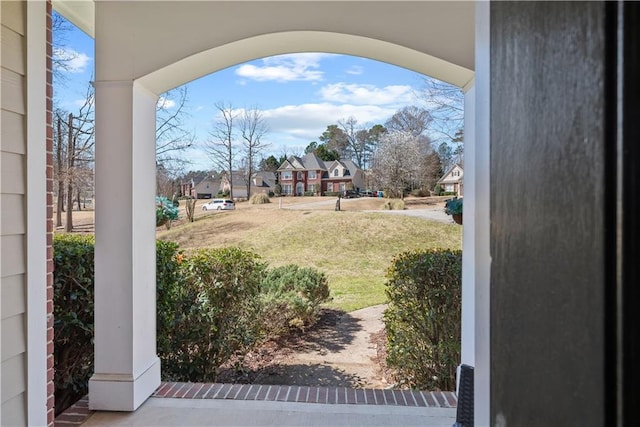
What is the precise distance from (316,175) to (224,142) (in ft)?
5.43

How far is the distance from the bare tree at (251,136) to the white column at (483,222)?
21.0ft

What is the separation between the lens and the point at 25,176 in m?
1.69

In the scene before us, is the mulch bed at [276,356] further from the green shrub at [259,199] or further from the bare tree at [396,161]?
the bare tree at [396,161]

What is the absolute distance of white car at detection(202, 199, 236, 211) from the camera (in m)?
6.64

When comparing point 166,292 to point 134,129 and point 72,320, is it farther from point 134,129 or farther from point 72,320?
point 134,129

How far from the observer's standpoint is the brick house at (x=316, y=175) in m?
6.95

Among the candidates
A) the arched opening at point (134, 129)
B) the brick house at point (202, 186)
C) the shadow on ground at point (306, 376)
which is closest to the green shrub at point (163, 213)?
the arched opening at point (134, 129)

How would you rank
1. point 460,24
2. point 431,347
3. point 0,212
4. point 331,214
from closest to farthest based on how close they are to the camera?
point 0,212, point 460,24, point 431,347, point 331,214

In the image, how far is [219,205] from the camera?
678 centimetres

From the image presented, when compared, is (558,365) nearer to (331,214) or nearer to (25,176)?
(25,176)

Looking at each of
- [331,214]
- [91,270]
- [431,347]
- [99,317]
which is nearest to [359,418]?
[431,347]

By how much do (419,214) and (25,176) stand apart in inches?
218

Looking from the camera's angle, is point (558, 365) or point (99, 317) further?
point (99, 317)

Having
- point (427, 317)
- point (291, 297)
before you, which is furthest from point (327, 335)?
point (427, 317)
